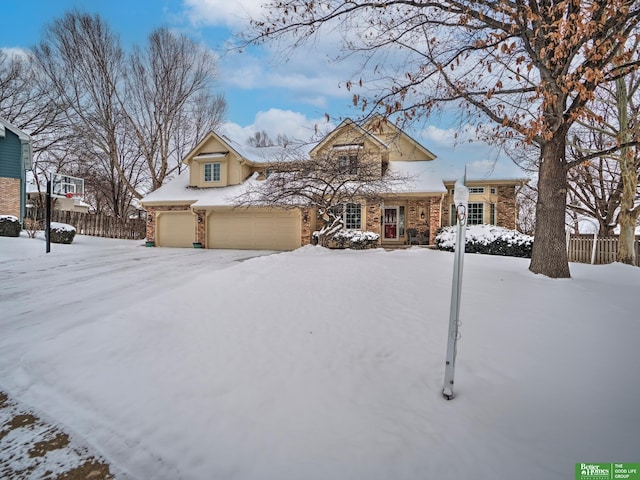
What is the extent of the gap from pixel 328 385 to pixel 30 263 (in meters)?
11.0

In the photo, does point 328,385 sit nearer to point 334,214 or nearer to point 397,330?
point 397,330

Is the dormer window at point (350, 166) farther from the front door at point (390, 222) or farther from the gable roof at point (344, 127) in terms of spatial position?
the front door at point (390, 222)

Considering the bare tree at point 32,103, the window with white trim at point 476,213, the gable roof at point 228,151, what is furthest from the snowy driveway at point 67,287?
the bare tree at point 32,103

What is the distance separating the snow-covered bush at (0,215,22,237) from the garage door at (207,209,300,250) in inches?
315

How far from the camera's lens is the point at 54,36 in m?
19.3

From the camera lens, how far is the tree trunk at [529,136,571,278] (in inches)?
250

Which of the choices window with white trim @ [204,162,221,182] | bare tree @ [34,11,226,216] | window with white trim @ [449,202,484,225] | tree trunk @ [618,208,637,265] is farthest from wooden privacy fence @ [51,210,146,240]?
tree trunk @ [618,208,637,265]

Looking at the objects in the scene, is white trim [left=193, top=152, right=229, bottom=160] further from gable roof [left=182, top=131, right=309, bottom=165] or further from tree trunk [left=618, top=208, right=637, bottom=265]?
tree trunk [left=618, top=208, right=637, bottom=265]

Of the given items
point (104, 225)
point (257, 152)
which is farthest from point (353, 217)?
point (104, 225)

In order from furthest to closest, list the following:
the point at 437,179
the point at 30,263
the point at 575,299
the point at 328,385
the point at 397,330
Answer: the point at 437,179, the point at 30,263, the point at 575,299, the point at 397,330, the point at 328,385

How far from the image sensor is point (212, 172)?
17.7 meters

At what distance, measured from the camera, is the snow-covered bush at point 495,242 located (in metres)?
12.1

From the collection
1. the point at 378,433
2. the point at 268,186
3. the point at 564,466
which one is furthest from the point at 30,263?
the point at 564,466

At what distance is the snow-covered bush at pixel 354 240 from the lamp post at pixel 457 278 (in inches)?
436
